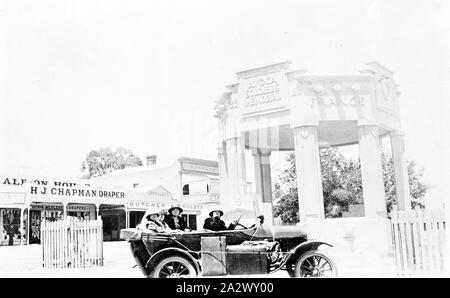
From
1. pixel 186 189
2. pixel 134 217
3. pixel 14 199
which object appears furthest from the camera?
pixel 186 189

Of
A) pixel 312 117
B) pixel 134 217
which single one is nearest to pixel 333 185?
pixel 134 217

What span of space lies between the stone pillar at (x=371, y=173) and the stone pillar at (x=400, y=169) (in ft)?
5.88

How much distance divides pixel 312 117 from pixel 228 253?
637 centimetres

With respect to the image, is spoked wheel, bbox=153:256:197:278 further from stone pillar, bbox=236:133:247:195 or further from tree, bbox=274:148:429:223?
tree, bbox=274:148:429:223

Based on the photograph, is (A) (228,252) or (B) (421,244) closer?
(A) (228,252)

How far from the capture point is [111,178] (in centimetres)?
3744

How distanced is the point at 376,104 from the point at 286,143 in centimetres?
524

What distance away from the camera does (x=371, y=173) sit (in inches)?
541

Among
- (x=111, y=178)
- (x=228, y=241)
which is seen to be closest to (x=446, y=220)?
(x=228, y=241)

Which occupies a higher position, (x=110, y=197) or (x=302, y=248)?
(x=110, y=197)

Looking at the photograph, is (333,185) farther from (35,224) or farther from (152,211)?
(152,211)

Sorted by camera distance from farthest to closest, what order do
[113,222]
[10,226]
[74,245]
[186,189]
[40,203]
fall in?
A: [186,189] < [113,222] < [40,203] < [10,226] < [74,245]

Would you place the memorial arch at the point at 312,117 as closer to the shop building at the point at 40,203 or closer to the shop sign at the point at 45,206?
the shop building at the point at 40,203
